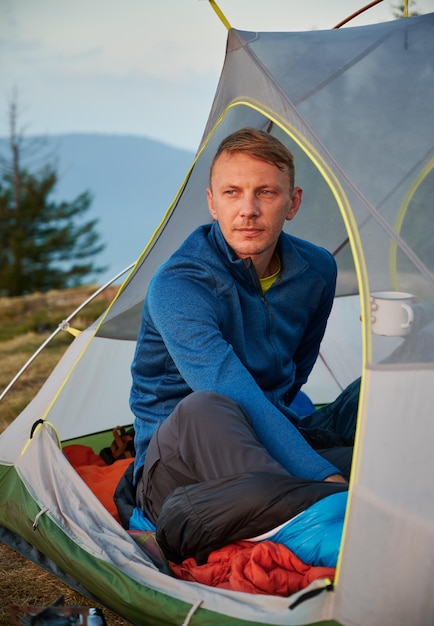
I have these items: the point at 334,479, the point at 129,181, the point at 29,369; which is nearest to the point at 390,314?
the point at 334,479

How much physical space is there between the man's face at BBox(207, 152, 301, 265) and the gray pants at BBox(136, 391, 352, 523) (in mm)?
489

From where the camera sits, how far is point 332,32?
95.6 inches

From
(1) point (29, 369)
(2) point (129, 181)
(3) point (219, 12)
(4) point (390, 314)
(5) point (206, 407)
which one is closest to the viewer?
(4) point (390, 314)

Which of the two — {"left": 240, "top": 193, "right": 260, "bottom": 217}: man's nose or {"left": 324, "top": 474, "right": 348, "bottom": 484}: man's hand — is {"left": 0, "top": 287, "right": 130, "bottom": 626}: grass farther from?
{"left": 240, "top": 193, "right": 260, "bottom": 217}: man's nose

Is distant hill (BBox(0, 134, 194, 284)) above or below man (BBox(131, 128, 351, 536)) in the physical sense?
above

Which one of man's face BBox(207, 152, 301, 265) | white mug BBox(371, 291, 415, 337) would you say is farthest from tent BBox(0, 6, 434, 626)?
man's face BBox(207, 152, 301, 265)

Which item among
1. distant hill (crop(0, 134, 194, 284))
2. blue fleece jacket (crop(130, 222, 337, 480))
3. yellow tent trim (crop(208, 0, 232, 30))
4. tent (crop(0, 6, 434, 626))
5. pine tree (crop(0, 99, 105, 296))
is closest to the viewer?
tent (crop(0, 6, 434, 626))

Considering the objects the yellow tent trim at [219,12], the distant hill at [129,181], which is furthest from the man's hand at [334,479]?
the distant hill at [129,181]

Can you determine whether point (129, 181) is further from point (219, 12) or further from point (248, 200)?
point (248, 200)

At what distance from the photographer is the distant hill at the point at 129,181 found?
6794 centimetres

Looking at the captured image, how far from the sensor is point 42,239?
69.9 feet

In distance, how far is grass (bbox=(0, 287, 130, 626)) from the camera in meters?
2.26

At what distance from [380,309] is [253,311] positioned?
644 mm

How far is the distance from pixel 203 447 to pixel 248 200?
2.19 feet
